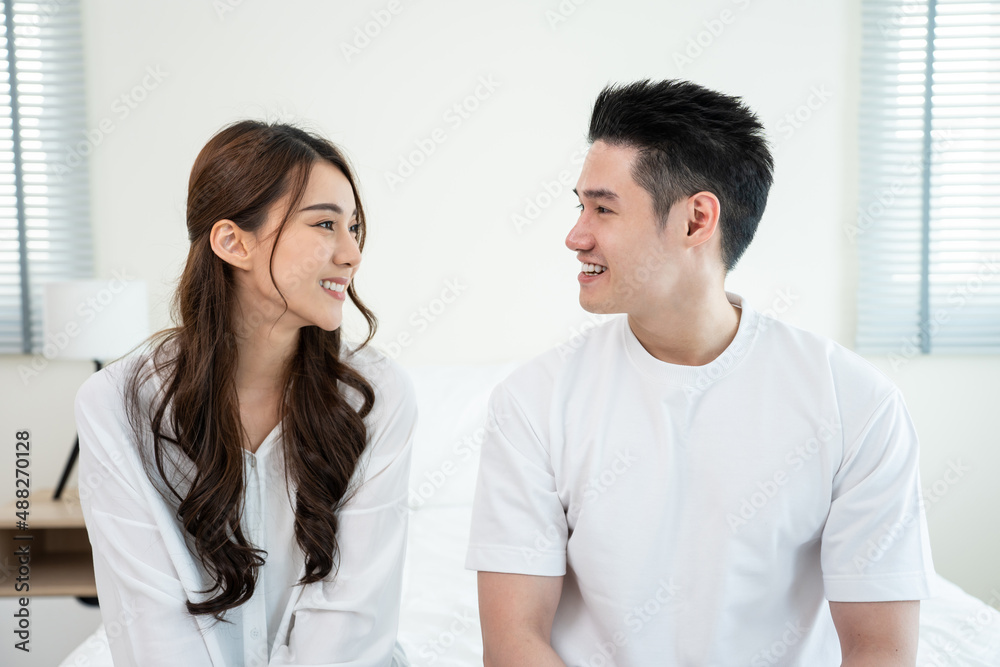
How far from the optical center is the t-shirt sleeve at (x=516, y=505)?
1.17 meters

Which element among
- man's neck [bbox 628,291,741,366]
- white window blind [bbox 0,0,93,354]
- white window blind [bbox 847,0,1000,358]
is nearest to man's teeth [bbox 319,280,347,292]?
man's neck [bbox 628,291,741,366]

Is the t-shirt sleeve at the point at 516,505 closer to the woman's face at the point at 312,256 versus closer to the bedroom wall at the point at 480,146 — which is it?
the woman's face at the point at 312,256

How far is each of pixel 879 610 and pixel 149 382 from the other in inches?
46.6

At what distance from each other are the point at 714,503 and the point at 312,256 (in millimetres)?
757

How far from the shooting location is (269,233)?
126 cm

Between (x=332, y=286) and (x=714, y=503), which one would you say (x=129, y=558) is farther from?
(x=714, y=503)

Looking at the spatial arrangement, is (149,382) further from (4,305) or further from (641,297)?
(4,305)

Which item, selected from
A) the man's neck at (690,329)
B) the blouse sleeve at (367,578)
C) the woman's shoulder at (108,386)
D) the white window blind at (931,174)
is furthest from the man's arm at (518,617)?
the white window blind at (931,174)

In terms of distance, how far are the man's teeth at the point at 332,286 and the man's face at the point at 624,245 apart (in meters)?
0.42

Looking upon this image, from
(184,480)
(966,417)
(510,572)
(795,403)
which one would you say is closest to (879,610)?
(795,403)

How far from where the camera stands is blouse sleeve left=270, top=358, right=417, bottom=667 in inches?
46.4

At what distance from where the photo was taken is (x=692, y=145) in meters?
1.22

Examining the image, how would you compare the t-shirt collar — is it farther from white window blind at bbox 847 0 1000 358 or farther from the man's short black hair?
white window blind at bbox 847 0 1000 358

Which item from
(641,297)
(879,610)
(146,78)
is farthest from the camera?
(146,78)
